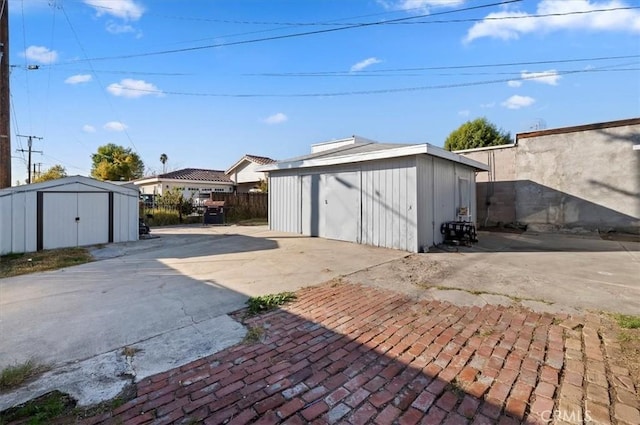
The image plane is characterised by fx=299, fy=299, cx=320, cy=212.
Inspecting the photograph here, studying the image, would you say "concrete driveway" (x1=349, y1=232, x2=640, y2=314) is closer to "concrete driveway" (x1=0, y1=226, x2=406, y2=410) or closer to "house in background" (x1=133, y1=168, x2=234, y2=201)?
"concrete driveway" (x1=0, y1=226, x2=406, y2=410)

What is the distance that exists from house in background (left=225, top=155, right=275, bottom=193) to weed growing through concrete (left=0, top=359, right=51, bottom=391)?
20305mm

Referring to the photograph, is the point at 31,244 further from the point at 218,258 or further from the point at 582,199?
the point at 582,199

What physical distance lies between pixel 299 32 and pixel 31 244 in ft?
30.0

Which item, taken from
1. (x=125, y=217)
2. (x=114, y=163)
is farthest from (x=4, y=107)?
(x=114, y=163)

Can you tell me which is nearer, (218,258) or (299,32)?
(218,258)

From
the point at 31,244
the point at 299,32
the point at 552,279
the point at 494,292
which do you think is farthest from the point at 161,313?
the point at 299,32

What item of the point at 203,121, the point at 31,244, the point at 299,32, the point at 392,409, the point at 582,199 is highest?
the point at 299,32

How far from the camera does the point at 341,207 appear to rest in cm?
895

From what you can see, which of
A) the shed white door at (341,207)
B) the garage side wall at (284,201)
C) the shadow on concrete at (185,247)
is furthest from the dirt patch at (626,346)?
the garage side wall at (284,201)

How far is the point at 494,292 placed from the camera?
4160 mm

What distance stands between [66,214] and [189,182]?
1585 centimetres

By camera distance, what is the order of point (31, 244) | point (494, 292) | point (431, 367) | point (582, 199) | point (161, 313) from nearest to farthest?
1. point (431, 367)
2. point (161, 313)
3. point (494, 292)
4. point (31, 244)
5. point (582, 199)

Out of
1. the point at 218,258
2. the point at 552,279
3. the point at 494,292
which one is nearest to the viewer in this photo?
the point at 494,292

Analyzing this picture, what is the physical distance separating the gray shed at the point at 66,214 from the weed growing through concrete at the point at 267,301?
23.9 feet
